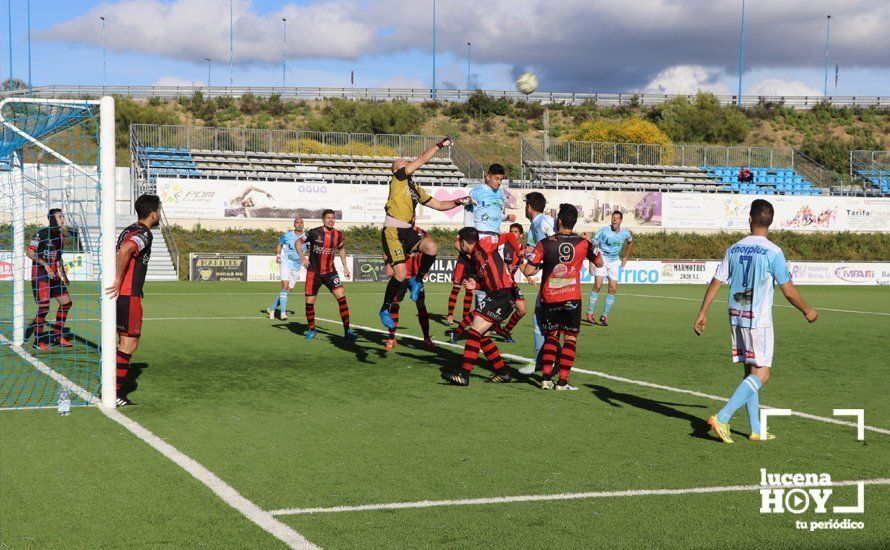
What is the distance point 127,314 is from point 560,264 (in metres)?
4.57

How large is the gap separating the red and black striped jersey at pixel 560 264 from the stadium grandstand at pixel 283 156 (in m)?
36.7

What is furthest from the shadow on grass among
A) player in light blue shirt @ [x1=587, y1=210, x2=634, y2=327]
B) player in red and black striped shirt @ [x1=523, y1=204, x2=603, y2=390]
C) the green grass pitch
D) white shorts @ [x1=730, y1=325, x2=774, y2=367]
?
player in light blue shirt @ [x1=587, y1=210, x2=634, y2=327]

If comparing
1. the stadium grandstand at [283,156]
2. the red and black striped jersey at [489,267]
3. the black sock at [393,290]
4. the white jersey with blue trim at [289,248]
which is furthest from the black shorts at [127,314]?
the stadium grandstand at [283,156]

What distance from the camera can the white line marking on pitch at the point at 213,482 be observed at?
16.6 ft

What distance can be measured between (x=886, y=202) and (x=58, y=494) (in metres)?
50.6

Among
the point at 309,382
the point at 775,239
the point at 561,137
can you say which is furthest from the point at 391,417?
the point at 561,137

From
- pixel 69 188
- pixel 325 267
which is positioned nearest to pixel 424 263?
pixel 325 267

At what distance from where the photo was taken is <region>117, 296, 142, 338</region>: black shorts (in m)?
8.88

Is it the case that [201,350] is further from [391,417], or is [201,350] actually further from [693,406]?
[693,406]

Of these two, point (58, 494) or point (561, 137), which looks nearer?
point (58, 494)

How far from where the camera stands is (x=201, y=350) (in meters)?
13.2

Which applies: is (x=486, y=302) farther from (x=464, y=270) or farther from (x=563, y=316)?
(x=563, y=316)

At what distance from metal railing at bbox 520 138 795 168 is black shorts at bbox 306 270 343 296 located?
3795 cm

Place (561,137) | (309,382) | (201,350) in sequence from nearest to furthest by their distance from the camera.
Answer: (309,382), (201,350), (561,137)
